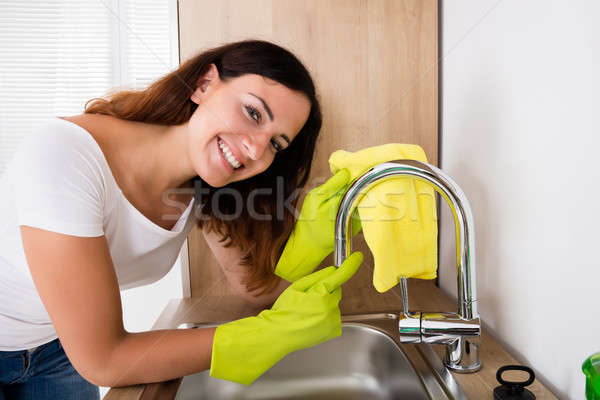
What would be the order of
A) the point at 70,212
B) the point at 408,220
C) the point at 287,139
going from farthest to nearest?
the point at 287,139
the point at 408,220
the point at 70,212

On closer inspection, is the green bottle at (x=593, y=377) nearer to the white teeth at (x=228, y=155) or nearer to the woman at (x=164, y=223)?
the woman at (x=164, y=223)

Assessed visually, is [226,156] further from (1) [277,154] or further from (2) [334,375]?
(2) [334,375]

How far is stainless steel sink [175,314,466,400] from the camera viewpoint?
0.71 metres

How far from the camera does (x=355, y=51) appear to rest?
3.14 ft

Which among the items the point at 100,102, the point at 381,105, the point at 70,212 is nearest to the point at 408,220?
the point at 381,105

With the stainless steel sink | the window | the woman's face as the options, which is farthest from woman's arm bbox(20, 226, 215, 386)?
the window

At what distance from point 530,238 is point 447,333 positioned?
19 cm

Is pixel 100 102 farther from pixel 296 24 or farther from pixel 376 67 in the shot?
pixel 376 67

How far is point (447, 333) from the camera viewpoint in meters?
0.56

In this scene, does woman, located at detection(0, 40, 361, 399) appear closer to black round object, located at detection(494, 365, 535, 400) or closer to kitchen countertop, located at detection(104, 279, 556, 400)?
kitchen countertop, located at detection(104, 279, 556, 400)

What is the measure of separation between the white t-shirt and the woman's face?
17 cm

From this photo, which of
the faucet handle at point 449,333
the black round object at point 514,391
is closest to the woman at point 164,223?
the faucet handle at point 449,333

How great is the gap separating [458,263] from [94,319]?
49 centimetres

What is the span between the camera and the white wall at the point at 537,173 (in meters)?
0.47
